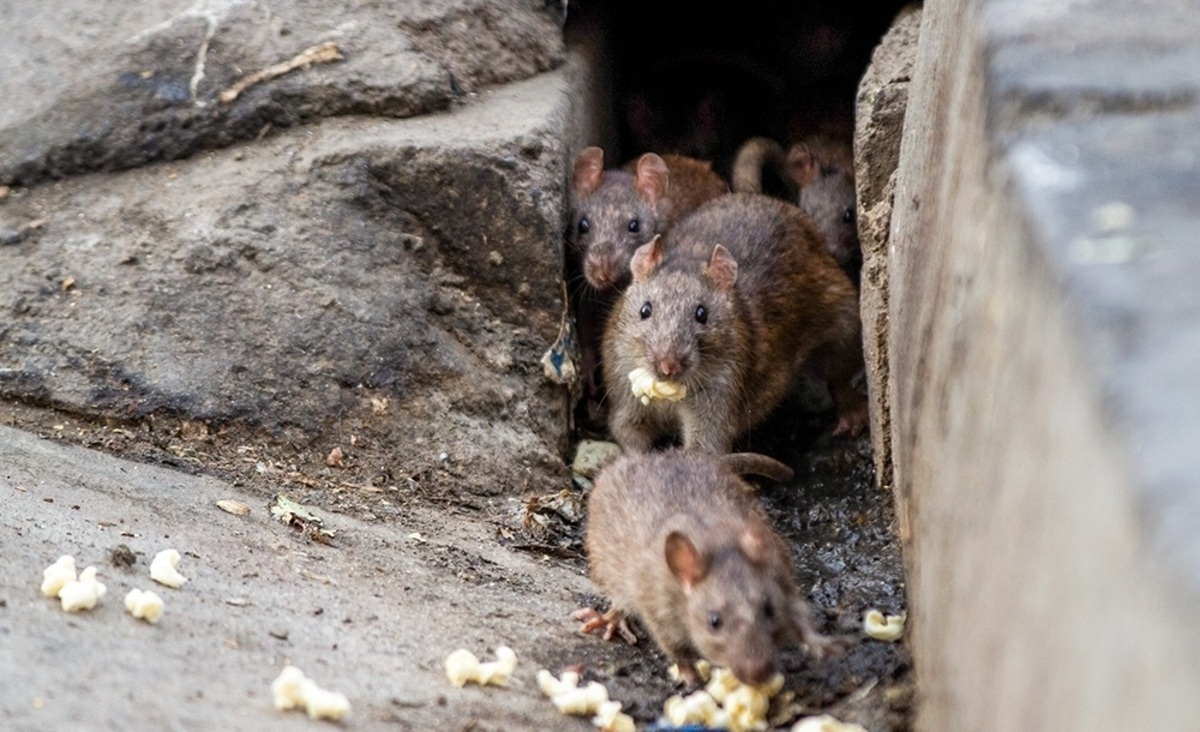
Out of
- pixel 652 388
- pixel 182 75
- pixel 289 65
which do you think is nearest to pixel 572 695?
pixel 652 388

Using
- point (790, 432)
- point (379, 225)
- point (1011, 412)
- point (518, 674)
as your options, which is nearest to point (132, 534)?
point (518, 674)

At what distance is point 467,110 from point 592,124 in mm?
1455

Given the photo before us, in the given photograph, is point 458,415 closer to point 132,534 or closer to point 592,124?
point 132,534

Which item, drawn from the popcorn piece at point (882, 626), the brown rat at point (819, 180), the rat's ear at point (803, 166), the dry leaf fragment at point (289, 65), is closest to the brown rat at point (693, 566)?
the popcorn piece at point (882, 626)

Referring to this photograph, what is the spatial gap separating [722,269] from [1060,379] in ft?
15.0

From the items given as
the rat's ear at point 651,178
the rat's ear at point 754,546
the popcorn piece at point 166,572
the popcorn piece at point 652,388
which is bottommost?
the popcorn piece at point 652,388

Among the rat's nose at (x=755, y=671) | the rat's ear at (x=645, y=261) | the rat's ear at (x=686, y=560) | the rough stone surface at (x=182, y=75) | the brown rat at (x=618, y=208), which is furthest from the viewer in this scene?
the brown rat at (x=618, y=208)

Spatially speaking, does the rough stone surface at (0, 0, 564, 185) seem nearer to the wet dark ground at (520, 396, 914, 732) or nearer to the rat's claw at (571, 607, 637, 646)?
the wet dark ground at (520, 396, 914, 732)

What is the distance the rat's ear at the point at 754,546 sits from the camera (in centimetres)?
404

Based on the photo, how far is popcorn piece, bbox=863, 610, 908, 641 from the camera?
436 cm

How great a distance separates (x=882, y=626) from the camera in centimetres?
439

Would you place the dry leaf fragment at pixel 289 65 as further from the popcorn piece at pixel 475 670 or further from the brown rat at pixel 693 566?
the popcorn piece at pixel 475 670

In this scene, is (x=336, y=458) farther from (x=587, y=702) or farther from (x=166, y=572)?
(x=587, y=702)

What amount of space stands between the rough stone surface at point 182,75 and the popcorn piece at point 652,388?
1584 millimetres
